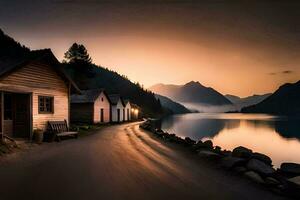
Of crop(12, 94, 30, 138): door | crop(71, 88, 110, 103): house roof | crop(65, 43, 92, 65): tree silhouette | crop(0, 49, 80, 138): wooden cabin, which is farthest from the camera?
crop(65, 43, 92, 65): tree silhouette

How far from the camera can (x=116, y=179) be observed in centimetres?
875

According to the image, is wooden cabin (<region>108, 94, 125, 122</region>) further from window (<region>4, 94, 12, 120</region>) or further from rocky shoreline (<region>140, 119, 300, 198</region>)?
rocky shoreline (<region>140, 119, 300, 198</region>)

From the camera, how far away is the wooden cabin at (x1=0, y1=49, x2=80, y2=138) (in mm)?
17491

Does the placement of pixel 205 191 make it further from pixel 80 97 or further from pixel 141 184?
pixel 80 97

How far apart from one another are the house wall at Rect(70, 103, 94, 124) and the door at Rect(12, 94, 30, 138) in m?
21.5

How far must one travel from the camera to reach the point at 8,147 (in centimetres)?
1445

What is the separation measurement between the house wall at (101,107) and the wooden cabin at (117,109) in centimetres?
215

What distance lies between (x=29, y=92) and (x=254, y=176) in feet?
52.7

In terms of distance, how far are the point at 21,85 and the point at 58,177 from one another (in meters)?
Result: 11.6

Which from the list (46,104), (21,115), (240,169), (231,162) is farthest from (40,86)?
(240,169)

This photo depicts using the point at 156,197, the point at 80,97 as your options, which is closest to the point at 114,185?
the point at 156,197

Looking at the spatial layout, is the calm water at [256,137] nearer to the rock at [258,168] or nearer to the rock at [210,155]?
the rock at [210,155]

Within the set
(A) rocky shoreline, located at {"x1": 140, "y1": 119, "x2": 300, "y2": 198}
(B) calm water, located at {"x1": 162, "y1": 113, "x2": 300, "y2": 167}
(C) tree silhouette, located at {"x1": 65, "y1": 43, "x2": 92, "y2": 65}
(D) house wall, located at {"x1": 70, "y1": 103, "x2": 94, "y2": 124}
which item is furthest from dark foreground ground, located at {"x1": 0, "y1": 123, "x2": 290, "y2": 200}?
(C) tree silhouette, located at {"x1": 65, "y1": 43, "x2": 92, "y2": 65}

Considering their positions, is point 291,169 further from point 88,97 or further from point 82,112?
point 88,97
